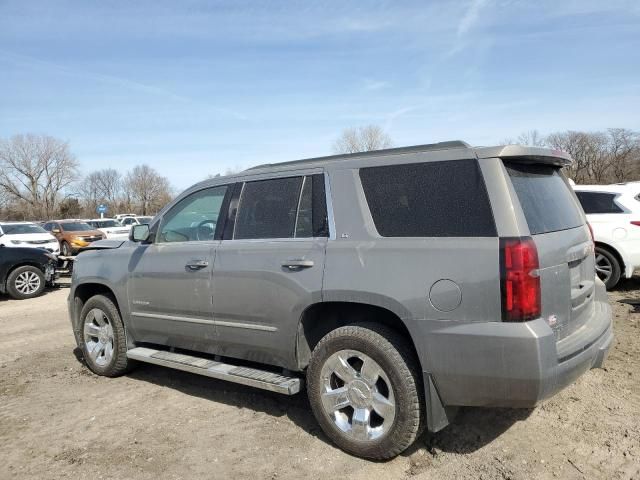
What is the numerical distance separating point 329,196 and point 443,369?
55.3 inches

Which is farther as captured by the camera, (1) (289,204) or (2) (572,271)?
(1) (289,204)

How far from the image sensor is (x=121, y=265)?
16.4 feet

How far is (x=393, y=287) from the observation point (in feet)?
10.4

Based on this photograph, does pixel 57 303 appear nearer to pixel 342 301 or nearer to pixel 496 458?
pixel 342 301

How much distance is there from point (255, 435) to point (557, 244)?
2465mm

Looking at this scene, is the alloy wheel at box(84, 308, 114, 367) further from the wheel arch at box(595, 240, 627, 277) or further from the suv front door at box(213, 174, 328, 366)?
the wheel arch at box(595, 240, 627, 277)

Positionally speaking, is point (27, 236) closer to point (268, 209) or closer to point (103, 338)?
point (103, 338)

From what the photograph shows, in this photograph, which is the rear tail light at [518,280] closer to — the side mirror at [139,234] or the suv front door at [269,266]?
the suv front door at [269,266]

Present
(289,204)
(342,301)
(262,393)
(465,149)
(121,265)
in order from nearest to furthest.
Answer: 1. (465,149)
2. (342,301)
3. (289,204)
4. (262,393)
5. (121,265)

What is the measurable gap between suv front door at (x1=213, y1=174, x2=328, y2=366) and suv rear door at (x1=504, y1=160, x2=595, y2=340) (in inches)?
52.4

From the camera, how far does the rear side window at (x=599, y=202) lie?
8.17 meters

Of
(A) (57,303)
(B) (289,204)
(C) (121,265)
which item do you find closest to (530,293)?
(B) (289,204)

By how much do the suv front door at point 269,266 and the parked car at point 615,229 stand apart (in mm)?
5944

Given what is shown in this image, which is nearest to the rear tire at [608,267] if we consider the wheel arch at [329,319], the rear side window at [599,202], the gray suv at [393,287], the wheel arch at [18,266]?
the rear side window at [599,202]
